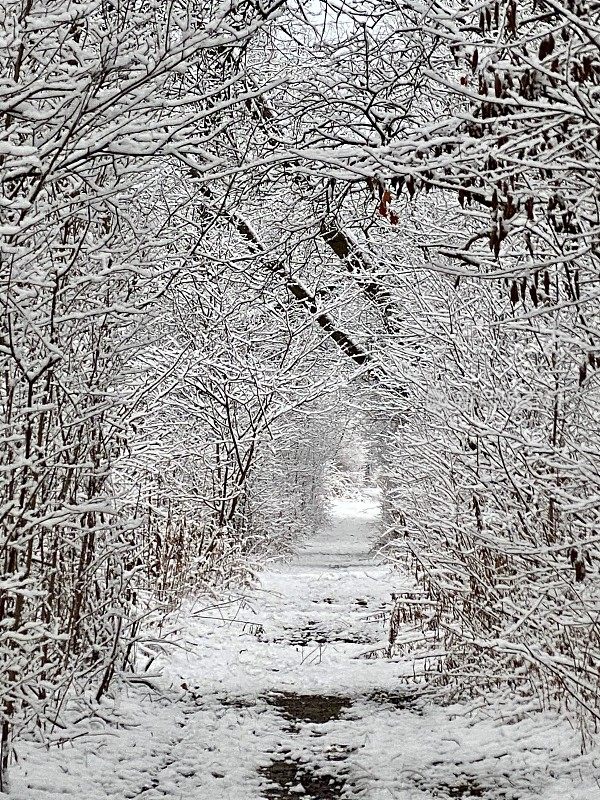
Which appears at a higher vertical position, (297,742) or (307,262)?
(307,262)

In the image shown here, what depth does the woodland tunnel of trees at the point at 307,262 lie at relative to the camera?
3428mm

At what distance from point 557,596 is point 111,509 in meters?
2.55

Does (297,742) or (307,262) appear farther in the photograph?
(307,262)

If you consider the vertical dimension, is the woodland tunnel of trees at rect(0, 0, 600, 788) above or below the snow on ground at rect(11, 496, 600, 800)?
above

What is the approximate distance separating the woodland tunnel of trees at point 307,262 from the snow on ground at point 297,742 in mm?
315

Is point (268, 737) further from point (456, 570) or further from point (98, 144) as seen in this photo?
point (98, 144)

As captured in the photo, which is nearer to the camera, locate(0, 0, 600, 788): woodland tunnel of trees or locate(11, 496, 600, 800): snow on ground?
locate(0, 0, 600, 788): woodland tunnel of trees

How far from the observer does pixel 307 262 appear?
609 cm

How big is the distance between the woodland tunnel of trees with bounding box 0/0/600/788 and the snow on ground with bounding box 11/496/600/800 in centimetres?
31

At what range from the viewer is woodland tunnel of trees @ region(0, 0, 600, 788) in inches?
135

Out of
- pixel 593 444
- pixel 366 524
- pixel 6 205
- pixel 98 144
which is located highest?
pixel 98 144

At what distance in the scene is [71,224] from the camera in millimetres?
4863

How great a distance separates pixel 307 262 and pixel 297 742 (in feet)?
10.5

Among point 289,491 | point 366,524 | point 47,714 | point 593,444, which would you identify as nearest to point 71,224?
point 47,714
